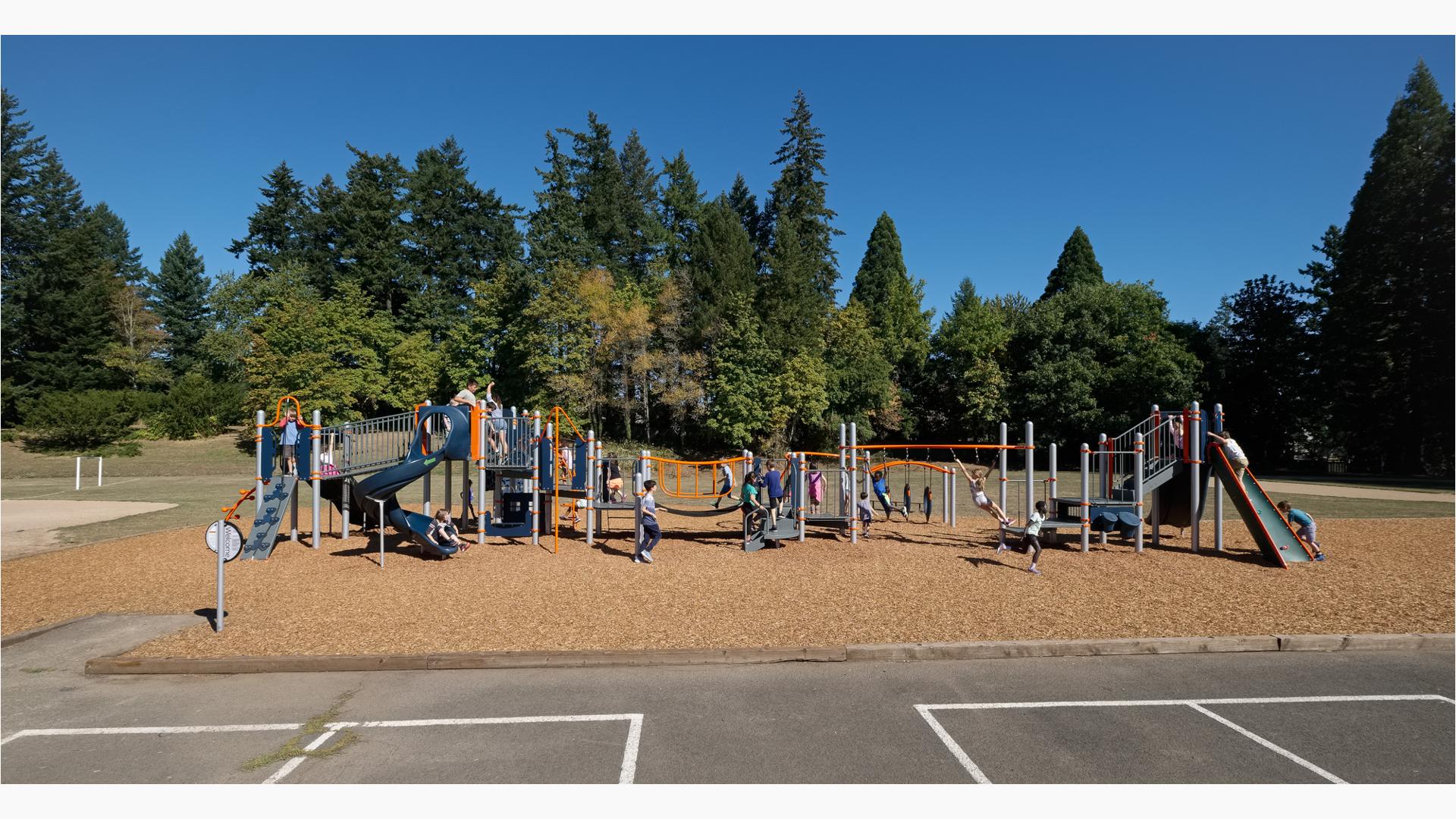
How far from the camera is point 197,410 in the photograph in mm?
53031

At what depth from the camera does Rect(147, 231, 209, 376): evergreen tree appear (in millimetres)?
68000

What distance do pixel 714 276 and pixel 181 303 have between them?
53.6 m

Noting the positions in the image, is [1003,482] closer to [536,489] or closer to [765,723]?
[536,489]

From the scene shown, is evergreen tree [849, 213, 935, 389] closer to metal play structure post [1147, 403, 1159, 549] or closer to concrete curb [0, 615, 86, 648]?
metal play structure post [1147, 403, 1159, 549]

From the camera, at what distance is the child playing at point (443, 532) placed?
14.6 metres

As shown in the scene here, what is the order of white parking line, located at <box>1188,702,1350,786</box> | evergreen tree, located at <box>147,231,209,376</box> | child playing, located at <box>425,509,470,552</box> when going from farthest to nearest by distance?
evergreen tree, located at <box>147,231,209,376</box>
child playing, located at <box>425,509,470,552</box>
white parking line, located at <box>1188,702,1350,786</box>

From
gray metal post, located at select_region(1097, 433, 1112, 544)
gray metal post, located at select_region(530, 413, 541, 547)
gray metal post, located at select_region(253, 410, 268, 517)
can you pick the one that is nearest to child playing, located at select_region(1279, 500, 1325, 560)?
gray metal post, located at select_region(1097, 433, 1112, 544)

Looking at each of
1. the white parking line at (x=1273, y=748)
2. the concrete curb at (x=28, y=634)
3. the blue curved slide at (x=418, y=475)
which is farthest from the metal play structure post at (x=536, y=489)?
the white parking line at (x=1273, y=748)

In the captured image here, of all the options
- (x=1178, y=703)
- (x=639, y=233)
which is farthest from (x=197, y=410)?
(x=1178, y=703)

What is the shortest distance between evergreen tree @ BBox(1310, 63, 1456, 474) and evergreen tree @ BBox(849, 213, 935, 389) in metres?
26.3

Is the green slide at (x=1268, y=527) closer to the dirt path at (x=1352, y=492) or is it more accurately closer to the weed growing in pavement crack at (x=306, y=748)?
the weed growing in pavement crack at (x=306, y=748)

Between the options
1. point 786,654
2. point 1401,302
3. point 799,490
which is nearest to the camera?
point 786,654

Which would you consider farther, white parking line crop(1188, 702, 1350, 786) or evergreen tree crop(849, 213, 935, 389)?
evergreen tree crop(849, 213, 935, 389)

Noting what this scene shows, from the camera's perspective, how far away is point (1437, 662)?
8.28 metres
